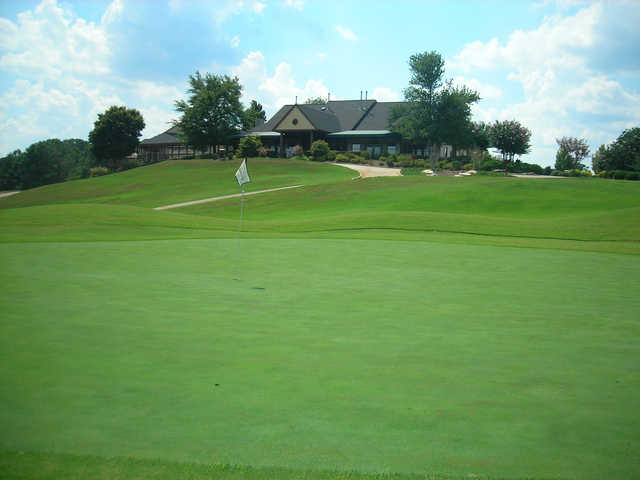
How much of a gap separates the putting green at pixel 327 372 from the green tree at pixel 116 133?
9057cm

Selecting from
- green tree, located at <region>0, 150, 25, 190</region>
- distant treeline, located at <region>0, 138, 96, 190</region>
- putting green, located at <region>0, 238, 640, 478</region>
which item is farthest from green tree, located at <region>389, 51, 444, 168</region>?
green tree, located at <region>0, 150, 25, 190</region>

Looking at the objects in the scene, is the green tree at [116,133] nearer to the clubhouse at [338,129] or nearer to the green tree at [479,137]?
the clubhouse at [338,129]

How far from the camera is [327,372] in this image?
493 centimetres

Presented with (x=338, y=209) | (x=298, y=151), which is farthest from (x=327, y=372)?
(x=298, y=151)

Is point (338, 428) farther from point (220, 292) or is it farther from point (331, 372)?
point (220, 292)

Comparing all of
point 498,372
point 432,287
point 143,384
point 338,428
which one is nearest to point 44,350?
point 143,384

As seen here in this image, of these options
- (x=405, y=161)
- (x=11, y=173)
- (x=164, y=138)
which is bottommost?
(x=11, y=173)

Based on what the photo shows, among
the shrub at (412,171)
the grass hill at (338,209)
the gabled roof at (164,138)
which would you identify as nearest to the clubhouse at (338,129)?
the shrub at (412,171)

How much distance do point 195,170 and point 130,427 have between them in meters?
62.0

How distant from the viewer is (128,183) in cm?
5822

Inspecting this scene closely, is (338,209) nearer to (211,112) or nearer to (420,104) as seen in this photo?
(420,104)

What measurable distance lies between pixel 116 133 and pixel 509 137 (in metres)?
69.6

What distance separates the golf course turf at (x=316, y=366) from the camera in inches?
135

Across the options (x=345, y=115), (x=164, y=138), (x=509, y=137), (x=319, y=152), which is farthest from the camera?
(x=164, y=138)
